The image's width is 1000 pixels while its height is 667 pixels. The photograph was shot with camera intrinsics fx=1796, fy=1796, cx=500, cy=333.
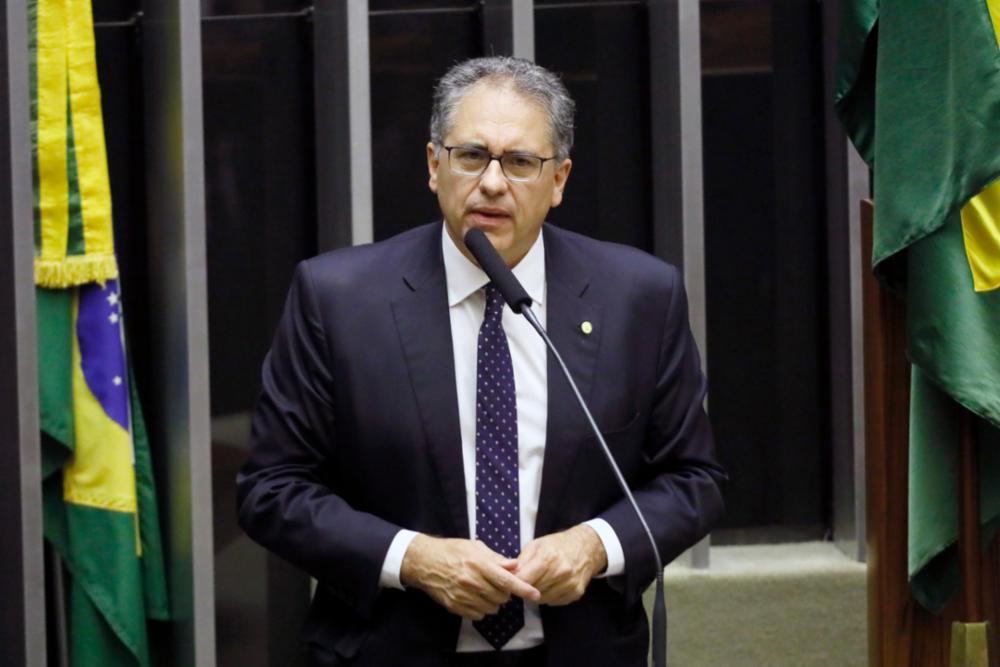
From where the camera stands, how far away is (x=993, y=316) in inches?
138

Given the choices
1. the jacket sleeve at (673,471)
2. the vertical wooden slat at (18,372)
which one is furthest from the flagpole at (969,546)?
the vertical wooden slat at (18,372)

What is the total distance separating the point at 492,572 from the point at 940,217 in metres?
1.39

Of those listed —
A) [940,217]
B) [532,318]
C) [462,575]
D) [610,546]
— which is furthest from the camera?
[940,217]

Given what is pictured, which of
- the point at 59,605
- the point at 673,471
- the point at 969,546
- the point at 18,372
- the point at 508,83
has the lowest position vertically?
the point at 59,605

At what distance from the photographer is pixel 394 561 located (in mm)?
2592

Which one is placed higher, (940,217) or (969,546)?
(940,217)

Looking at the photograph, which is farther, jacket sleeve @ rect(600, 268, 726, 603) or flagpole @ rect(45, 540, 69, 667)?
flagpole @ rect(45, 540, 69, 667)

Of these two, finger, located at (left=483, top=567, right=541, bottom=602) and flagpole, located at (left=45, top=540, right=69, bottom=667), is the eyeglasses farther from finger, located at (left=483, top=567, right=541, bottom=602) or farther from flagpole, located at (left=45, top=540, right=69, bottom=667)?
flagpole, located at (left=45, top=540, right=69, bottom=667)

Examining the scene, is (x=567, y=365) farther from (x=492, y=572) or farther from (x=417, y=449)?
(x=492, y=572)

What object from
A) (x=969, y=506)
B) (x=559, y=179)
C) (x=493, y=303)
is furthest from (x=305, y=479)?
(x=969, y=506)

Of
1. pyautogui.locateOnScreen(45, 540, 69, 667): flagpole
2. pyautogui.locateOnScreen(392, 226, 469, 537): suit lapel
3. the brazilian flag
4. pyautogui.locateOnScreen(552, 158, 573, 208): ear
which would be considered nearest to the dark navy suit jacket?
pyautogui.locateOnScreen(392, 226, 469, 537): suit lapel

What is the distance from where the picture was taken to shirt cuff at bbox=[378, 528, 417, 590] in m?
2.59

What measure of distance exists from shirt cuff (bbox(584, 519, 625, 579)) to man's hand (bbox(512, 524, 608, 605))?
1cm

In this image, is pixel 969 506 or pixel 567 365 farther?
pixel 969 506
